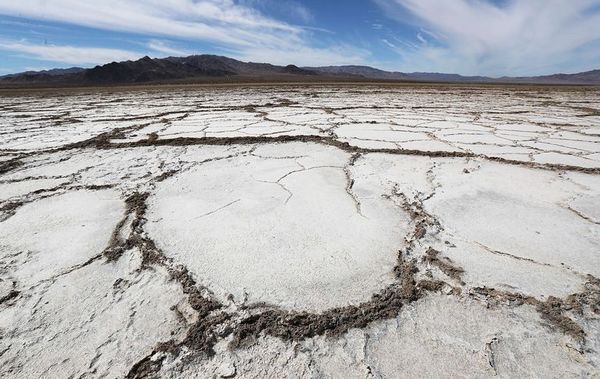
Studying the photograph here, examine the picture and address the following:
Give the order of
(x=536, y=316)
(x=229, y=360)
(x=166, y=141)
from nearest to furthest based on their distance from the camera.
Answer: (x=229, y=360) → (x=536, y=316) → (x=166, y=141)

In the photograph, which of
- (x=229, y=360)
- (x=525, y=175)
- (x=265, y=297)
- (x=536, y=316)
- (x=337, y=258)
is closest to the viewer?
(x=229, y=360)

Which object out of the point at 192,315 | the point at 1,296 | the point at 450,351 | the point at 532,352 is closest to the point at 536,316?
the point at 532,352

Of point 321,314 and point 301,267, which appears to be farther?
point 301,267

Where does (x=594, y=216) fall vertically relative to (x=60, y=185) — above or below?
above

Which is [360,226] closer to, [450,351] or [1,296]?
[450,351]

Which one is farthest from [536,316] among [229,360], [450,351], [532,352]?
[229,360]

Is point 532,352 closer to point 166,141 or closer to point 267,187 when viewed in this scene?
point 267,187

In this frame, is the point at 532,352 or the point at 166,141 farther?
the point at 166,141
